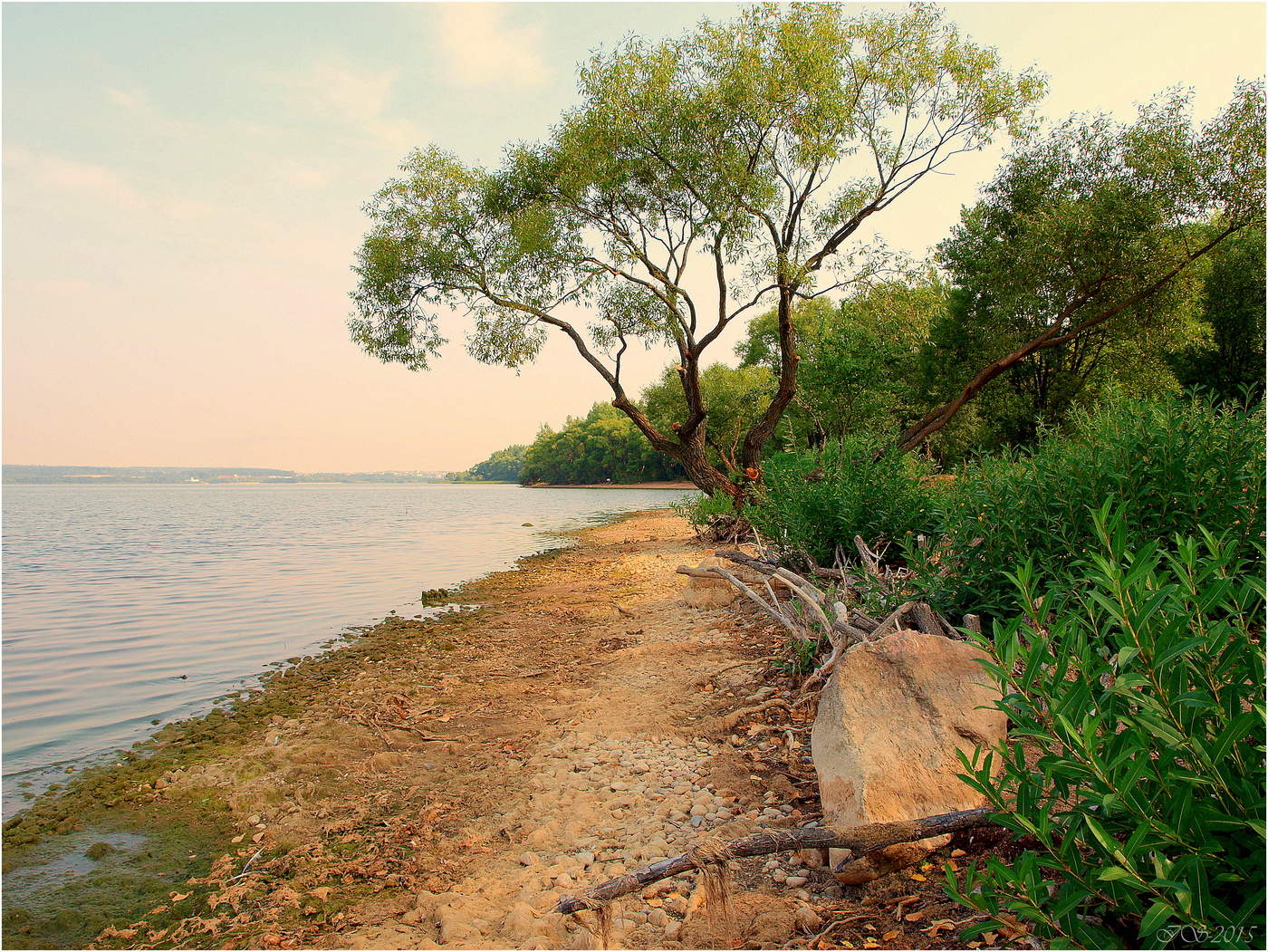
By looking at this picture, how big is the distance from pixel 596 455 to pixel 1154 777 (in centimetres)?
10441

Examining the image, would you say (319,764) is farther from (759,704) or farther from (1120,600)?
(1120,600)

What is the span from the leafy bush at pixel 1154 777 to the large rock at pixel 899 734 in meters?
1.00

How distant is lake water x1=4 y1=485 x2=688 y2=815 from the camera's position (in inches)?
260

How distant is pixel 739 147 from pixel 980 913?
1710cm

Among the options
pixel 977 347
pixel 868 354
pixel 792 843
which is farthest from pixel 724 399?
pixel 792 843

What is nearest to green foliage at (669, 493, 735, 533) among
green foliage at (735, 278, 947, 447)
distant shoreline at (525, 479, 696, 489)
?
green foliage at (735, 278, 947, 447)

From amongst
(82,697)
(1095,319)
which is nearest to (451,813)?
(82,697)

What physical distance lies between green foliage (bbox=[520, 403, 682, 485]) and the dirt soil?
81403mm

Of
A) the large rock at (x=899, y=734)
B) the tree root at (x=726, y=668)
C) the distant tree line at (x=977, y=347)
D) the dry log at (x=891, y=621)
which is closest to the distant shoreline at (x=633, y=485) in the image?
the distant tree line at (x=977, y=347)

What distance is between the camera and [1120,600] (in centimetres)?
159

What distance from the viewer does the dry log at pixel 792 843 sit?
8.41ft

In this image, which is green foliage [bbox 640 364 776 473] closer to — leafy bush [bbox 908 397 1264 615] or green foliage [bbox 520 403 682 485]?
green foliage [bbox 520 403 682 485]

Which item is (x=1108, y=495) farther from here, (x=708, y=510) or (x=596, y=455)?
(x=596, y=455)

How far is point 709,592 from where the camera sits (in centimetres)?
976
